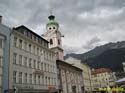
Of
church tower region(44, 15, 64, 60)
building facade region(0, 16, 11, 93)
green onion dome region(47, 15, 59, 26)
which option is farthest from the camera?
green onion dome region(47, 15, 59, 26)

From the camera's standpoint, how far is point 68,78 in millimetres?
66375

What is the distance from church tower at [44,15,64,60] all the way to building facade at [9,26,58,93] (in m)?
16.6

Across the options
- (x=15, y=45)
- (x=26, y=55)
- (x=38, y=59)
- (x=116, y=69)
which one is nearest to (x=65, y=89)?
(x=38, y=59)

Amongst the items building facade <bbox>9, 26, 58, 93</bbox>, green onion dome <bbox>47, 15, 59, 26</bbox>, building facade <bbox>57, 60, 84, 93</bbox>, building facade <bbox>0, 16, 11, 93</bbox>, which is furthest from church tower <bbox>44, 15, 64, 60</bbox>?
building facade <bbox>0, 16, 11, 93</bbox>

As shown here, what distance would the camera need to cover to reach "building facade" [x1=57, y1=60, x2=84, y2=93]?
60453mm

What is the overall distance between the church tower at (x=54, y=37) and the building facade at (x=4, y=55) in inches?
1439

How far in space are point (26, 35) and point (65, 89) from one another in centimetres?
2408

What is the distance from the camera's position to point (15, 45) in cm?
3941

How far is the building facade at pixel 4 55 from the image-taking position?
113 feet

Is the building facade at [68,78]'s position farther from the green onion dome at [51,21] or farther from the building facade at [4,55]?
the building facade at [4,55]

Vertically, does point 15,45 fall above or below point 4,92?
above

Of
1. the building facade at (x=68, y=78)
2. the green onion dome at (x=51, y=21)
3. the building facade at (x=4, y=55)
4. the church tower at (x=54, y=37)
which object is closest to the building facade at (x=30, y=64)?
the building facade at (x=4, y=55)

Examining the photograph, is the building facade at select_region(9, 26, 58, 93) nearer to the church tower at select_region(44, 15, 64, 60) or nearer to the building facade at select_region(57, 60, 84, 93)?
the building facade at select_region(57, 60, 84, 93)

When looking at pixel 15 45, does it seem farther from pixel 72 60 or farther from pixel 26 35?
pixel 72 60
